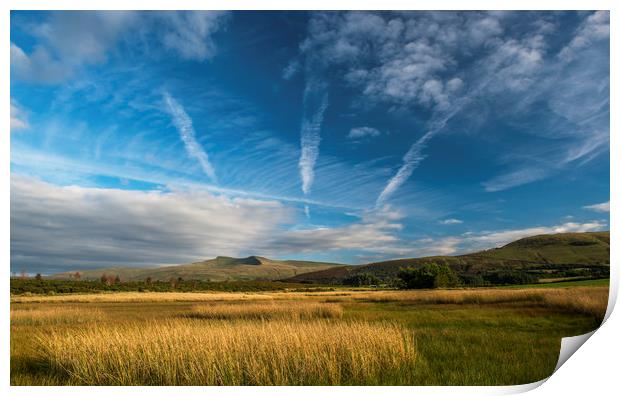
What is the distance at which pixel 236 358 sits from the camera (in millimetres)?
9961

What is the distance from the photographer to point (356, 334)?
10.8 m

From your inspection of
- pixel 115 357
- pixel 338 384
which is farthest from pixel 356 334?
pixel 115 357

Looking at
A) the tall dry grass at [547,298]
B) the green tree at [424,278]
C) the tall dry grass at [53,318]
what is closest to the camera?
the tall dry grass at [547,298]

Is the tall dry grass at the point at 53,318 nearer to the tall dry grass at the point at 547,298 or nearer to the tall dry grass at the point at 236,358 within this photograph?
the tall dry grass at the point at 236,358

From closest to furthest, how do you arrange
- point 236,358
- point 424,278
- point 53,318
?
point 236,358
point 53,318
point 424,278

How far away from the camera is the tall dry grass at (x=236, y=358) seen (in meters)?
9.76

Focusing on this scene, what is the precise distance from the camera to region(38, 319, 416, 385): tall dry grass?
32.0 feet

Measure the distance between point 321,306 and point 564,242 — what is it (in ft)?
346

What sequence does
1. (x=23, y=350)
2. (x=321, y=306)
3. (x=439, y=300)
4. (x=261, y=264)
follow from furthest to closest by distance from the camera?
(x=261, y=264) → (x=439, y=300) → (x=321, y=306) → (x=23, y=350)

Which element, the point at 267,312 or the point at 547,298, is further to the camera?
the point at 547,298

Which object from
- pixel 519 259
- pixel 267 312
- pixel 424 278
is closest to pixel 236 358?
pixel 267 312

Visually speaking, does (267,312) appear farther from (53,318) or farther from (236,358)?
(236,358)
